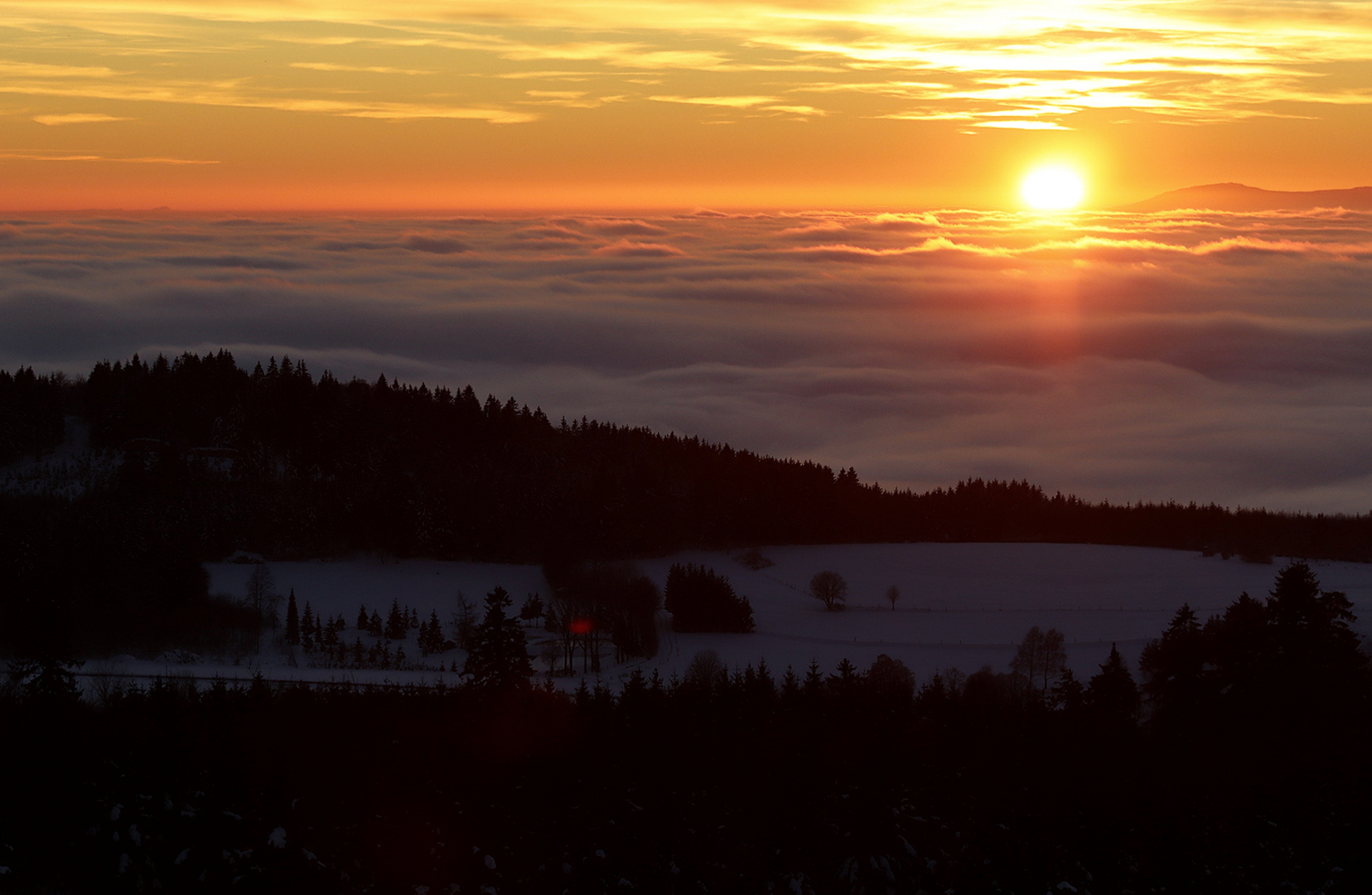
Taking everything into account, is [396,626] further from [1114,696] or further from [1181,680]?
[1181,680]

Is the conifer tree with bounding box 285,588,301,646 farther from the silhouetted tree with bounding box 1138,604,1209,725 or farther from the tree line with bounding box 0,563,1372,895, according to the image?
the silhouetted tree with bounding box 1138,604,1209,725

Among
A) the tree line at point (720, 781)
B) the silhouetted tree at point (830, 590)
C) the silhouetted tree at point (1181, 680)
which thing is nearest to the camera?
the tree line at point (720, 781)

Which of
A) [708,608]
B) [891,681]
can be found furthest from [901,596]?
[891,681]

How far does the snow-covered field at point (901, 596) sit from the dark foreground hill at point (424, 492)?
8.37ft

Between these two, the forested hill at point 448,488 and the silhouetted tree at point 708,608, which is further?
the forested hill at point 448,488

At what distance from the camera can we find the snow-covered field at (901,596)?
54219 millimetres

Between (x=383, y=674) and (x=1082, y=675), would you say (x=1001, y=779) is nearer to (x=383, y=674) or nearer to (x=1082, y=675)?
(x=1082, y=675)

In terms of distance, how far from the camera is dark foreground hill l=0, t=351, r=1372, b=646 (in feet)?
241

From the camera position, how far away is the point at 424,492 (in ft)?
258

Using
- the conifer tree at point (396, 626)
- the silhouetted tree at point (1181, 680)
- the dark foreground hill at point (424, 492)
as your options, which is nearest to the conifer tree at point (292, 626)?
the conifer tree at point (396, 626)

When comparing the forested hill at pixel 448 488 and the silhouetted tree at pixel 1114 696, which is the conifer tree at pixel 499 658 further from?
the forested hill at pixel 448 488

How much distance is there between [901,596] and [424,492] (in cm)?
3146

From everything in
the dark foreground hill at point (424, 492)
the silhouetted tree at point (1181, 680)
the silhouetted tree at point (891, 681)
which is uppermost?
the dark foreground hill at point (424, 492)

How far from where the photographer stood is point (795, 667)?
52.9 meters
